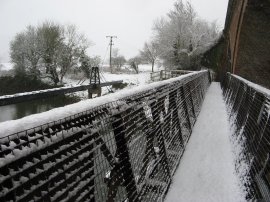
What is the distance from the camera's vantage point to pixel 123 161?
2.52m

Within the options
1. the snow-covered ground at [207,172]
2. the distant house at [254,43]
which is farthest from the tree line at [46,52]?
the snow-covered ground at [207,172]

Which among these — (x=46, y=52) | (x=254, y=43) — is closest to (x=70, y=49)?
(x=46, y=52)

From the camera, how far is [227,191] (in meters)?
3.85

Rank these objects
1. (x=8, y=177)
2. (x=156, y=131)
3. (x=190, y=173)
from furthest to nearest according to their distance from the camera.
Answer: (x=190, y=173) < (x=156, y=131) < (x=8, y=177)

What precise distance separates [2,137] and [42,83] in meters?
44.6

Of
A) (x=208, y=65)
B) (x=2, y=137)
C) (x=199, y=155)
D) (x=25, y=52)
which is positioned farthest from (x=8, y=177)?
(x=25, y=52)

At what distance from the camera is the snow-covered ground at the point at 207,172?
371cm

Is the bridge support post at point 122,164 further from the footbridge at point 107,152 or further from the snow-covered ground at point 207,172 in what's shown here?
the snow-covered ground at point 207,172

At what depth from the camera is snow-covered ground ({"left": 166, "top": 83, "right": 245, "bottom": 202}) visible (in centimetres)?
371

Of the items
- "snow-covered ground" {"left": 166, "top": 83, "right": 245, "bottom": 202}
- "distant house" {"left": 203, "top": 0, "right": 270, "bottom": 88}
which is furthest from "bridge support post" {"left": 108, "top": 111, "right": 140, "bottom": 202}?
"distant house" {"left": 203, "top": 0, "right": 270, "bottom": 88}

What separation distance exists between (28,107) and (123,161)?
29399 millimetres

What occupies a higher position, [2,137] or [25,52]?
[2,137]

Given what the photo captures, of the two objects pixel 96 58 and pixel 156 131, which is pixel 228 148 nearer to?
pixel 156 131

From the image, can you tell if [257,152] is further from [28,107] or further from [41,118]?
[28,107]
